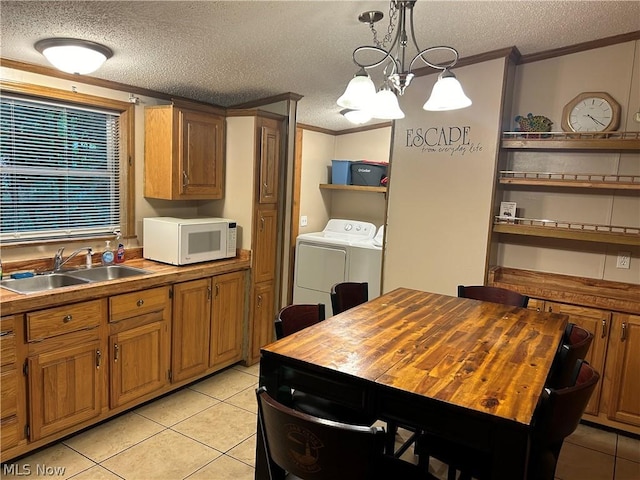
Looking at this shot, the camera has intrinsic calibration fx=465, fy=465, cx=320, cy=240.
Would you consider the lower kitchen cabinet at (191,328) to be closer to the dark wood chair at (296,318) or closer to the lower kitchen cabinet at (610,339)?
→ the dark wood chair at (296,318)

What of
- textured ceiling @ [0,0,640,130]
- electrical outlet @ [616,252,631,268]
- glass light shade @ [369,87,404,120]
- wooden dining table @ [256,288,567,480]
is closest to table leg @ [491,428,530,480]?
wooden dining table @ [256,288,567,480]

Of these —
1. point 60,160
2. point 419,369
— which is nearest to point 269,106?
point 60,160

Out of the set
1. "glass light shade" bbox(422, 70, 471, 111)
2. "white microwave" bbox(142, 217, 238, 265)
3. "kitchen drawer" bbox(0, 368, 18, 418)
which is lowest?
"kitchen drawer" bbox(0, 368, 18, 418)

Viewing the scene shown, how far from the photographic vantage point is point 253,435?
2789 millimetres

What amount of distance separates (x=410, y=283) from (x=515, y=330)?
146cm

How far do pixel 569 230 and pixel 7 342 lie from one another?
3323 mm

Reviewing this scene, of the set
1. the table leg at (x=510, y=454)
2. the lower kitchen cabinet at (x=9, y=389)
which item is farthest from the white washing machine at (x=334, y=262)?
the table leg at (x=510, y=454)

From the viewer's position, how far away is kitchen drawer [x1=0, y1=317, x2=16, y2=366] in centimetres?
223

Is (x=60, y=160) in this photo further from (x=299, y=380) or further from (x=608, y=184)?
(x=608, y=184)

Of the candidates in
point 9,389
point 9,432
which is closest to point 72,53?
point 9,389

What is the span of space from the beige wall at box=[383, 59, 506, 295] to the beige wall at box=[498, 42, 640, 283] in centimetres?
38

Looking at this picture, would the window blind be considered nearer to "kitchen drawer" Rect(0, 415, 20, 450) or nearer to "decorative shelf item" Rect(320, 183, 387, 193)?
"kitchen drawer" Rect(0, 415, 20, 450)

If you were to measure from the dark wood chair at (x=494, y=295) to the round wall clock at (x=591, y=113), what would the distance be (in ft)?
4.11

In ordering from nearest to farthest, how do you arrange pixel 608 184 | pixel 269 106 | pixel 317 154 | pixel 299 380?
1. pixel 299 380
2. pixel 608 184
3. pixel 269 106
4. pixel 317 154
